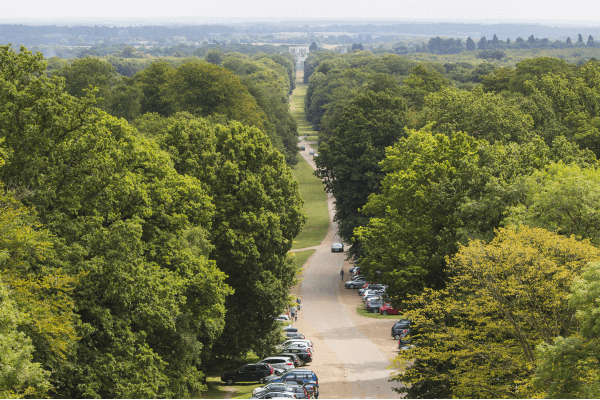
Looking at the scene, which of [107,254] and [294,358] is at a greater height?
[107,254]

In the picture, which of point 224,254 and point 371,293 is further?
point 371,293

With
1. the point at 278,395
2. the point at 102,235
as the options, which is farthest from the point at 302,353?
the point at 102,235

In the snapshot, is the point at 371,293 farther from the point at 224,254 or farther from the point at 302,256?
the point at 224,254

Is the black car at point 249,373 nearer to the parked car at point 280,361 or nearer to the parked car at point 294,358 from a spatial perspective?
the parked car at point 280,361

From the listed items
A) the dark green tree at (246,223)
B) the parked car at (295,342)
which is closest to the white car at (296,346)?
the parked car at (295,342)

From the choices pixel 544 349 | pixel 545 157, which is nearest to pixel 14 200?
pixel 544 349
